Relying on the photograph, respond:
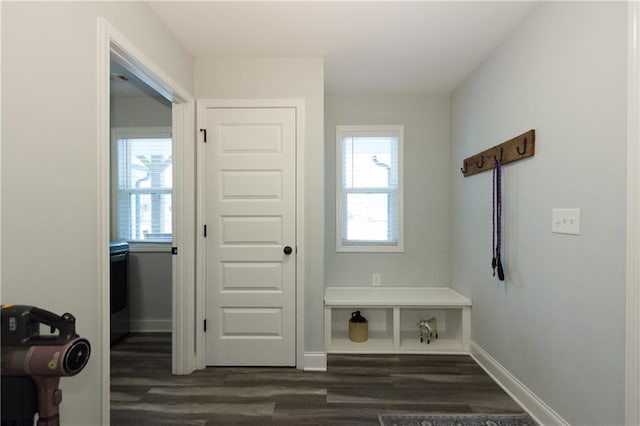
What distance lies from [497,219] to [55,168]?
2630 millimetres

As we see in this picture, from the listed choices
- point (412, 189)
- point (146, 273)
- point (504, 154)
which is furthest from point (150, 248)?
point (504, 154)

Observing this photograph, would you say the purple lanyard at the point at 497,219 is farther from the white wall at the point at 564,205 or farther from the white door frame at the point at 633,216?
the white door frame at the point at 633,216

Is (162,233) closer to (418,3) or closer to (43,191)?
(43,191)

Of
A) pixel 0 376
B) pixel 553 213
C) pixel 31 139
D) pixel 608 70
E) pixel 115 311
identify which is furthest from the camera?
pixel 115 311

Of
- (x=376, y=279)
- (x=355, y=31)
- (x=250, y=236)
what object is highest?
(x=355, y=31)

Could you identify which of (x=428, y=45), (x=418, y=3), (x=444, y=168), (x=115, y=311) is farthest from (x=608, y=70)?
(x=115, y=311)

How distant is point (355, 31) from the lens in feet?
7.39

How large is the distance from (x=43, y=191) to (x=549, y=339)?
105 inches

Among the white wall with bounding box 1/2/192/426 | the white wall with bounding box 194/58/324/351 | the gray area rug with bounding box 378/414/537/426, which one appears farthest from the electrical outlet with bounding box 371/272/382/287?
the white wall with bounding box 1/2/192/426

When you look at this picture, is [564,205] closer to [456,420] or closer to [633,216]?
[633,216]

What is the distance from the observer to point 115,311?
3209 mm

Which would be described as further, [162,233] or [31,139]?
[162,233]

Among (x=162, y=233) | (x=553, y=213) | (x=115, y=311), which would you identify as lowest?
(x=115, y=311)

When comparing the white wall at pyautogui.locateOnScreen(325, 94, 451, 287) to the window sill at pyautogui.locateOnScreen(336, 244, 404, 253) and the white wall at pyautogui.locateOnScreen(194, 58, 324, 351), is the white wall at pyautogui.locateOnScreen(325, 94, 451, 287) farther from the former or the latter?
the white wall at pyautogui.locateOnScreen(194, 58, 324, 351)
